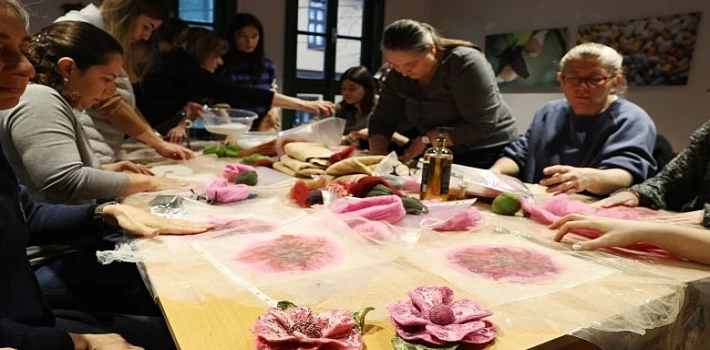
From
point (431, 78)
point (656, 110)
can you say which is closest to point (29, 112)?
point (431, 78)

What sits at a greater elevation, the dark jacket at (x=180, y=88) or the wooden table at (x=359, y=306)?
the dark jacket at (x=180, y=88)

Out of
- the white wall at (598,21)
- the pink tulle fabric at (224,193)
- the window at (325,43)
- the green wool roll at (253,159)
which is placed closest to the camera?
the pink tulle fabric at (224,193)

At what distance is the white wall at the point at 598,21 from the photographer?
2861mm

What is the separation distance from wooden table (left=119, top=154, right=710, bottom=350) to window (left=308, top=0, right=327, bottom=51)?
168 inches

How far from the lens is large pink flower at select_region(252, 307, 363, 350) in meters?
0.56

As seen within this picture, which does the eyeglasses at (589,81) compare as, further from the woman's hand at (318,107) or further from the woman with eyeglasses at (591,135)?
the woman's hand at (318,107)

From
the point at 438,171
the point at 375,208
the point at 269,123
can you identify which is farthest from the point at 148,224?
the point at 269,123

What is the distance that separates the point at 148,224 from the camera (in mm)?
1044

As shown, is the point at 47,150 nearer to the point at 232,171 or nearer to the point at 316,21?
the point at 232,171

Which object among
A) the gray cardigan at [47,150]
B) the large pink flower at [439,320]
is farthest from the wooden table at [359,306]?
the gray cardigan at [47,150]

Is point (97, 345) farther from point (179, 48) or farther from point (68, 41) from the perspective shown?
point (179, 48)

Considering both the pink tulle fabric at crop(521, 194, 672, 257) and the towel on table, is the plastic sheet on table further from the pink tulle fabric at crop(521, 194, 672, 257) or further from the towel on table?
the towel on table

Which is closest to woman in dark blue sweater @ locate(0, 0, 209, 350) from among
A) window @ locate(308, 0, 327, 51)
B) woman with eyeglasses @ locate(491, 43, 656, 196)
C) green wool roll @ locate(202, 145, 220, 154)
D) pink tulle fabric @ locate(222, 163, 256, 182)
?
pink tulle fabric @ locate(222, 163, 256, 182)

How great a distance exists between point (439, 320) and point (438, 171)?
81 centimetres
